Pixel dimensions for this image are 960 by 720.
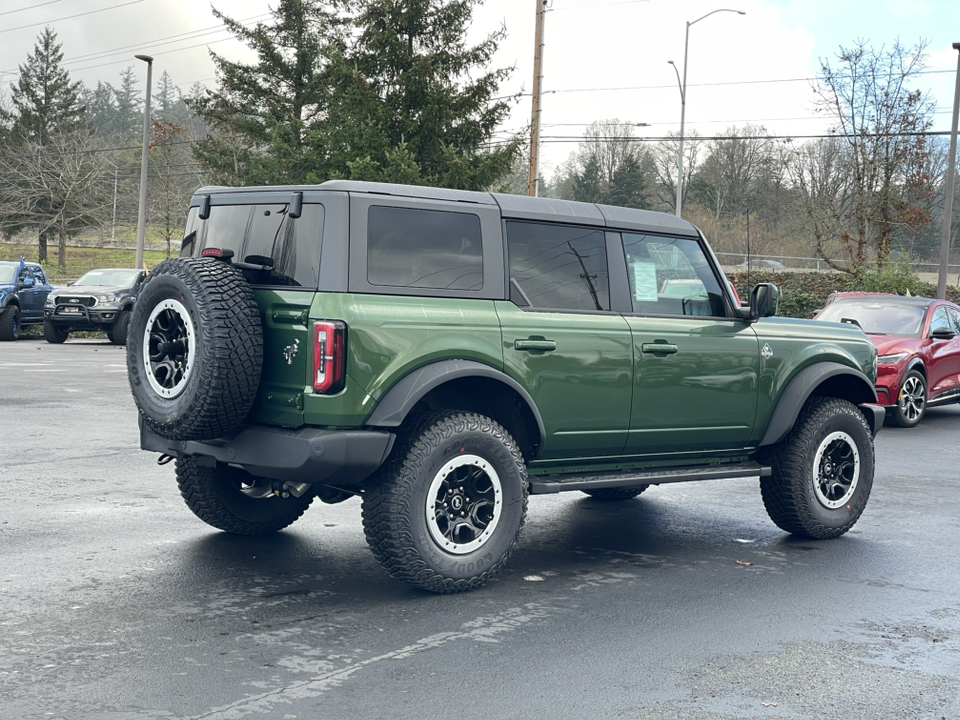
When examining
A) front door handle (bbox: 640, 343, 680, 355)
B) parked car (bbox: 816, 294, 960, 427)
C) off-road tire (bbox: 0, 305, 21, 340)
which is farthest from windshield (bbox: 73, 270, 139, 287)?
front door handle (bbox: 640, 343, 680, 355)

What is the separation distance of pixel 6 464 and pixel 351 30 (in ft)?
105

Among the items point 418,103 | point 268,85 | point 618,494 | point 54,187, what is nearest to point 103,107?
point 54,187

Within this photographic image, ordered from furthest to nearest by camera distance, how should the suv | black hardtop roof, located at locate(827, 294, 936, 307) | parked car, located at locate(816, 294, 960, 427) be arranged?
black hardtop roof, located at locate(827, 294, 936, 307), parked car, located at locate(816, 294, 960, 427), the suv

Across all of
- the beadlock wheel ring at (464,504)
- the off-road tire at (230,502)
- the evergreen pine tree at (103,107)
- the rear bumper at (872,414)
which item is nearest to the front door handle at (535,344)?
the beadlock wheel ring at (464,504)

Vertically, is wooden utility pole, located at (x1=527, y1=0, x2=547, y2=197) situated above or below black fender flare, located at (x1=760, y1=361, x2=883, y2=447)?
above

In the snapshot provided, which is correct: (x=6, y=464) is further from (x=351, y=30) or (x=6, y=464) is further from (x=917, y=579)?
(x=351, y=30)

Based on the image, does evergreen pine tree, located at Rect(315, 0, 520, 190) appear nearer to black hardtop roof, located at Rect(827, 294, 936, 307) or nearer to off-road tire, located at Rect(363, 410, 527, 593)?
black hardtop roof, located at Rect(827, 294, 936, 307)

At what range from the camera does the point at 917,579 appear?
6.50m

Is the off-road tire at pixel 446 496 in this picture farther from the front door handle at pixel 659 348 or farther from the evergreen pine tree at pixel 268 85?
the evergreen pine tree at pixel 268 85

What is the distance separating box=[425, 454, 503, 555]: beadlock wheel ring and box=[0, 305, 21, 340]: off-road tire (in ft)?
74.4

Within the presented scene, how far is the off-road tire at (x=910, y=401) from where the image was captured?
14.7 metres

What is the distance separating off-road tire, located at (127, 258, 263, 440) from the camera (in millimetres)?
5488

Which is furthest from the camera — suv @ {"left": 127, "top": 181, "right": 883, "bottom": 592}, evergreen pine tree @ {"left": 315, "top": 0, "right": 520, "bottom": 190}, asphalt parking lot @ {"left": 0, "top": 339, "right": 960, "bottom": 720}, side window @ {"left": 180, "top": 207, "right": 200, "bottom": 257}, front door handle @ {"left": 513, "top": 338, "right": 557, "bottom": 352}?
evergreen pine tree @ {"left": 315, "top": 0, "right": 520, "bottom": 190}

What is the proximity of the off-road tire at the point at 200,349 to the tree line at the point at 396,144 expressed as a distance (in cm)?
1371
